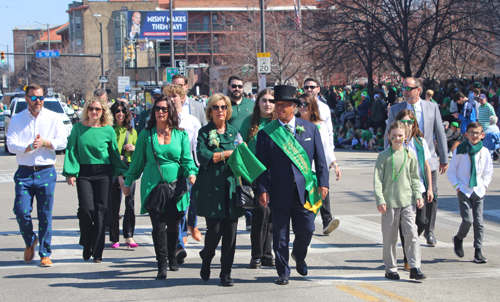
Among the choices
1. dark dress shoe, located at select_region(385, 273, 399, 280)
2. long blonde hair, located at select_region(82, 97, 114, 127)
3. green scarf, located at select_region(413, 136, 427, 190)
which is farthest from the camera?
long blonde hair, located at select_region(82, 97, 114, 127)

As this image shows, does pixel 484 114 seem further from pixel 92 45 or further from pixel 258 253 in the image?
pixel 92 45

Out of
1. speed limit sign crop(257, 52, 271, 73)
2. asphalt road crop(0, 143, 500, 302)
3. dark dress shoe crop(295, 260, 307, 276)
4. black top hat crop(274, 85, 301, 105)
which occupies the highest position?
speed limit sign crop(257, 52, 271, 73)

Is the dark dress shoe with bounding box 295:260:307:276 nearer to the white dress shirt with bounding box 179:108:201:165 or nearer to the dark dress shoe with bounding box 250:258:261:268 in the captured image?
the dark dress shoe with bounding box 250:258:261:268

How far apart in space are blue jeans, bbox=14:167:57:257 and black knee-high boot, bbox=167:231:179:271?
1486 mm

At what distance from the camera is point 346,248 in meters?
7.52

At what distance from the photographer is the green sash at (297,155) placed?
579 cm

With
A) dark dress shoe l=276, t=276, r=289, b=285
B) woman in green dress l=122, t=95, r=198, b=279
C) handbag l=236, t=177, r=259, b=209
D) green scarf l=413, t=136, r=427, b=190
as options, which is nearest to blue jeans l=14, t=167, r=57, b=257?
woman in green dress l=122, t=95, r=198, b=279

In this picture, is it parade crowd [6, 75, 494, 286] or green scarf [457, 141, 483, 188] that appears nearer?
parade crowd [6, 75, 494, 286]

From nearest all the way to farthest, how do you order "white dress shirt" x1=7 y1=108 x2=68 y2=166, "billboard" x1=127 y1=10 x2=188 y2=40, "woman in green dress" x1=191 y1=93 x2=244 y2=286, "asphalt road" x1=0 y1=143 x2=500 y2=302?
"asphalt road" x1=0 y1=143 x2=500 y2=302 → "woman in green dress" x1=191 y1=93 x2=244 y2=286 → "white dress shirt" x1=7 y1=108 x2=68 y2=166 → "billboard" x1=127 y1=10 x2=188 y2=40

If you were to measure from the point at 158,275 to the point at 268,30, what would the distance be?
115 feet

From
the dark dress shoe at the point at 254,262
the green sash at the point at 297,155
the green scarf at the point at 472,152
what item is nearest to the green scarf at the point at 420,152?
the green scarf at the point at 472,152

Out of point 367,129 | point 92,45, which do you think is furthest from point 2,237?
point 92,45

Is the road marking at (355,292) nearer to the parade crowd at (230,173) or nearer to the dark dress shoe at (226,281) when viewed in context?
the parade crowd at (230,173)

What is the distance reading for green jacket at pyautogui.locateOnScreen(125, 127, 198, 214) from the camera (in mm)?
6152
